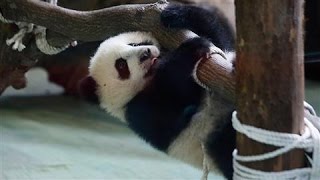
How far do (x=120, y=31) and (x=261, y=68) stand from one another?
44cm

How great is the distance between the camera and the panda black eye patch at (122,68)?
1100mm

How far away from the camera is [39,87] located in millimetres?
2881

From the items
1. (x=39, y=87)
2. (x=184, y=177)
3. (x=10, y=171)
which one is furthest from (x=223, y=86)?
(x=39, y=87)

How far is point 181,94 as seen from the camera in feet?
3.15

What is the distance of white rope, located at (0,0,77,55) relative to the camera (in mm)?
1374

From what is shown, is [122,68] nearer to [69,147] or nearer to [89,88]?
[89,88]

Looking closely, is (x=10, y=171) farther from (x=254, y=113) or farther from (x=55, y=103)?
(x=254, y=113)

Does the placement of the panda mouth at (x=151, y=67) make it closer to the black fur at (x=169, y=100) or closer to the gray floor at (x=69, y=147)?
the black fur at (x=169, y=100)

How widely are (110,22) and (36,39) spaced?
1.24ft

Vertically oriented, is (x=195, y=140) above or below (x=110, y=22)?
below

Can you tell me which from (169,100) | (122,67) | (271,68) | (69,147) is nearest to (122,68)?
(122,67)

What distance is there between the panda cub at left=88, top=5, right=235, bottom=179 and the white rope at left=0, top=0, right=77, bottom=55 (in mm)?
238

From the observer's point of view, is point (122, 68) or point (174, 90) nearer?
point (174, 90)

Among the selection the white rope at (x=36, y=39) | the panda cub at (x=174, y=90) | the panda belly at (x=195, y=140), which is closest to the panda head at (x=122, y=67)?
the panda cub at (x=174, y=90)
